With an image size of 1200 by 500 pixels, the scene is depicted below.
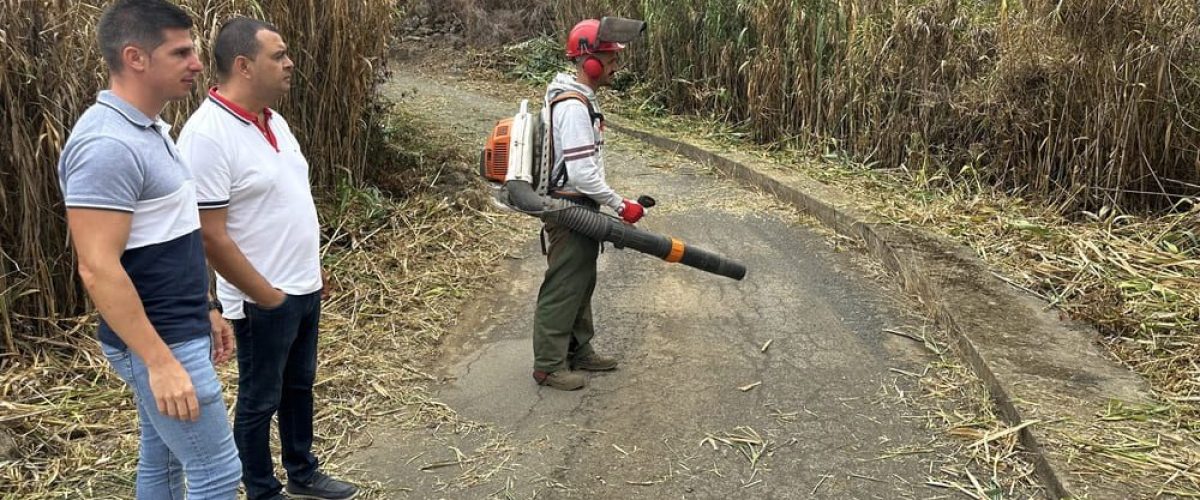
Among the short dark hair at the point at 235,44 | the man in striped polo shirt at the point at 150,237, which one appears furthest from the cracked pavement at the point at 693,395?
the short dark hair at the point at 235,44

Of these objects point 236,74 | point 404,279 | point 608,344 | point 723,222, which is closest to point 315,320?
point 236,74

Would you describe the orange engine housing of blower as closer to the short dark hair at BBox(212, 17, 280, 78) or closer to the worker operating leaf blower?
the worker operating leaf blower

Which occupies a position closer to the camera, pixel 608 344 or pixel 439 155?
pixel 608 344

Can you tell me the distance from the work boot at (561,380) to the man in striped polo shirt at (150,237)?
6.07ft

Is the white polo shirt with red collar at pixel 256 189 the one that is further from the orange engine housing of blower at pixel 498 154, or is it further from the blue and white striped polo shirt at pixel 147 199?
the orange engine housing of blower at pixel 498 154

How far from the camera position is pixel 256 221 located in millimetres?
2621

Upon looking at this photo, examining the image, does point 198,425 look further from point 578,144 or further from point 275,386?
point 578,144

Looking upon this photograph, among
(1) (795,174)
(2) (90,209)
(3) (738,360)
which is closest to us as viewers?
(2) (90,209)

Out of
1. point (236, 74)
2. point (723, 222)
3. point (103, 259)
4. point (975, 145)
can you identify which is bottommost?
point (723, 222)

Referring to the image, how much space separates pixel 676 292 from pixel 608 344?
851 millimetres

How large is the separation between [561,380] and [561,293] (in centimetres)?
38

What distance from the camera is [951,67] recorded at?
22.3 ft

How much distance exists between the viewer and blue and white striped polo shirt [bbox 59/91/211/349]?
6.51 ft

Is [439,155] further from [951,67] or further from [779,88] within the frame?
[951,67]
